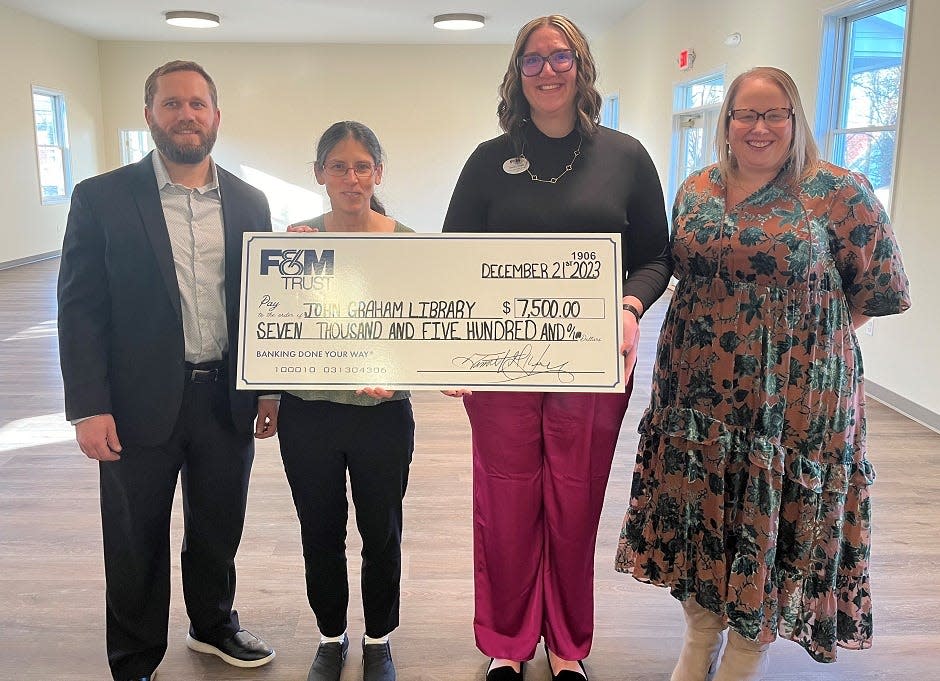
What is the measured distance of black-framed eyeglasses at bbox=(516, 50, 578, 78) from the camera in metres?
1.62

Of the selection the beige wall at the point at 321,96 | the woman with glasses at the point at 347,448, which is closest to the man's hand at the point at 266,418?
the woman with glasses at the point at 347,448

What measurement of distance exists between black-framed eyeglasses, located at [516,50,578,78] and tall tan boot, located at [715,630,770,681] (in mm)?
1347

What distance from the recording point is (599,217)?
1.68 m

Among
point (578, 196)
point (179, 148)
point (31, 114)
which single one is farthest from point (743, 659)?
point (31, 114)

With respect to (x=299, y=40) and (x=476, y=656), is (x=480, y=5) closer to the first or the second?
(x=299, y=40)

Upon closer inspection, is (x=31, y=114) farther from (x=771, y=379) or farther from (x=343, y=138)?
(x=771, y=379)

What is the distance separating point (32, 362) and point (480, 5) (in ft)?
22.0

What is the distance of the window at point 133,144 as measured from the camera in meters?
13.0

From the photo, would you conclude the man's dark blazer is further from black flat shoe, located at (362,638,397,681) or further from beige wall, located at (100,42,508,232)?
beige wall, located at (100,42,508,232)

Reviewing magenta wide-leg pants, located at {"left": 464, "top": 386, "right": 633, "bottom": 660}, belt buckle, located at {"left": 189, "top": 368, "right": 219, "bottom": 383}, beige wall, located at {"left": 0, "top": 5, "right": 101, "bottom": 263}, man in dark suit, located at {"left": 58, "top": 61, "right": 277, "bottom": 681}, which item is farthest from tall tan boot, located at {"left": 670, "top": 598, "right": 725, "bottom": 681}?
beige wall, located at {"left": 0, "top": 5, "right": 101, "bottom": 263}

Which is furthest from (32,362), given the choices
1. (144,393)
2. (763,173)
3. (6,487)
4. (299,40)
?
(299,40)

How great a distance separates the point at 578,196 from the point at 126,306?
1027mm

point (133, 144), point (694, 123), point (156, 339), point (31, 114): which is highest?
point (31, 114)

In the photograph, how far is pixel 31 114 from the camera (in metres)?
10.4
